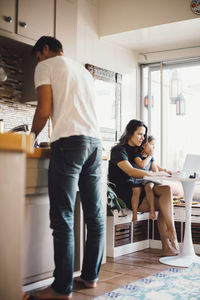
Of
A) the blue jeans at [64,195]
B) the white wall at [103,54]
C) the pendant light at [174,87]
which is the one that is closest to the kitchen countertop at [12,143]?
the blue jeans at [64,195]

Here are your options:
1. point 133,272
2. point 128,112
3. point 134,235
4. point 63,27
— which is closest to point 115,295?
point 133,272

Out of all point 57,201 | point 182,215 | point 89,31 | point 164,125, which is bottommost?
point 182,215

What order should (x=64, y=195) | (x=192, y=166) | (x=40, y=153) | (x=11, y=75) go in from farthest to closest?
1. (x=192, y=166)
2. (x=11, y=75)
3. (x=40, y=153)
4. (x=64, y=195)

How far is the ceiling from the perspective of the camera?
158 inches

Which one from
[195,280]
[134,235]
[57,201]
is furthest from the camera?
[134,235]

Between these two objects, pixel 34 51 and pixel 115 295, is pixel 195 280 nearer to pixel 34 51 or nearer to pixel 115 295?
pixel 115 295

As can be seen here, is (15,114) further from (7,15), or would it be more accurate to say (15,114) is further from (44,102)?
(44,102)

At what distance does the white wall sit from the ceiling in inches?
4.2

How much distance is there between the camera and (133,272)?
2883 mm

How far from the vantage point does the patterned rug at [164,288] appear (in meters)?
2.26

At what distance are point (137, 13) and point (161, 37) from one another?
422 millimetres

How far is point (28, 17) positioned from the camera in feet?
9.59

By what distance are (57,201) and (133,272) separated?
3.61ft

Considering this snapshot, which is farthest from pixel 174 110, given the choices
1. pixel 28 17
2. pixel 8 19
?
pixel 8 19
